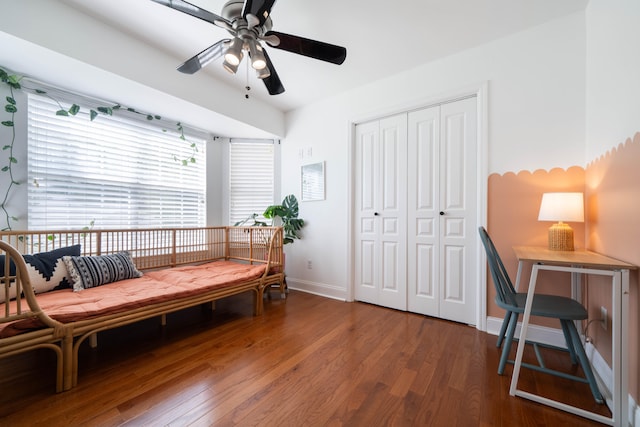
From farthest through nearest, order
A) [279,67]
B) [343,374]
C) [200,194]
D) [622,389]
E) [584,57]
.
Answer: [200,194] < [279,67] < [584,57] < [343,374] < [622,389]

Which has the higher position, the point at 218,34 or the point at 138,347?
the point at 218,34

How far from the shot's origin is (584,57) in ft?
6.10

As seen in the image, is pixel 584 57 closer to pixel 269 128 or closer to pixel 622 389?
pixel 622 389

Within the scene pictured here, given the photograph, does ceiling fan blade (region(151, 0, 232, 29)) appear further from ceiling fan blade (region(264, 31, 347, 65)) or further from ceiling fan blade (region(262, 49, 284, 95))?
ceiling fan blade (region(262, 49, 284, 95))

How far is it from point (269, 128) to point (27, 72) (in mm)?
2224

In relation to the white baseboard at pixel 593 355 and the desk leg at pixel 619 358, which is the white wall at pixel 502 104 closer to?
the desk leg at pixel 619 358

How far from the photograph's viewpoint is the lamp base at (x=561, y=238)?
170 centimetres

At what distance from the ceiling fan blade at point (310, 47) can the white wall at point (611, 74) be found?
4.97 ft

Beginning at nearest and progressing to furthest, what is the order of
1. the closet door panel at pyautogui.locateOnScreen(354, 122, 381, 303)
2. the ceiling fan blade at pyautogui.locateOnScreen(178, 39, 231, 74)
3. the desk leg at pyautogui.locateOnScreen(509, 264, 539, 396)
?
1. the desk leg at pyautogui.locateOnScreen(509, 264, 539, 396)
2. the ceiling fan blade at pyautogui.locateOnScreen(178, 39, 231, 74)
3. the closet door panel at pyautogui.locateOnScreen(354, 122, 381, 303)

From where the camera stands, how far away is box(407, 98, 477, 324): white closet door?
7.56 feet

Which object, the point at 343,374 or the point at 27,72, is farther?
the point at 27,72

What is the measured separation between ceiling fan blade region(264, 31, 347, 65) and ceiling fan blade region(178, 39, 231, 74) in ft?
1.22

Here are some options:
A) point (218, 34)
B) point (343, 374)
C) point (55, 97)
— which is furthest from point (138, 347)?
point (218, 34)

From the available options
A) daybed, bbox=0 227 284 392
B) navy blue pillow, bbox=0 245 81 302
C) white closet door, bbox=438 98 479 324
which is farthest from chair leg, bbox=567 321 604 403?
navy blue pillow, bbox=0 245 81 302
